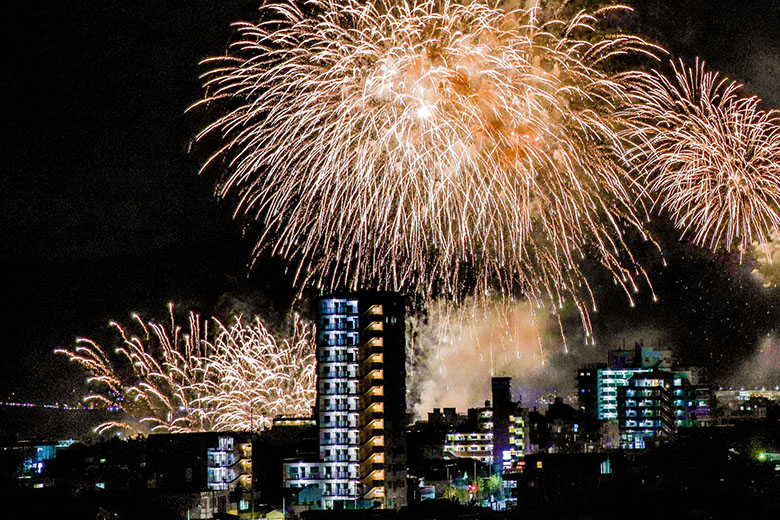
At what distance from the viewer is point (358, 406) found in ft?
159

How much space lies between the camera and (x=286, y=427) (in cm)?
5822

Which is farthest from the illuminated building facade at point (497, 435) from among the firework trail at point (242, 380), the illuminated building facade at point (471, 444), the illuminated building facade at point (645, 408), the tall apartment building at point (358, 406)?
the tall apartment building at point (358, 406)

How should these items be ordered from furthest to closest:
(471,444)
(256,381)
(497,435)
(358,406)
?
(471,444) < (497,435) < (256,381) < (358,406)

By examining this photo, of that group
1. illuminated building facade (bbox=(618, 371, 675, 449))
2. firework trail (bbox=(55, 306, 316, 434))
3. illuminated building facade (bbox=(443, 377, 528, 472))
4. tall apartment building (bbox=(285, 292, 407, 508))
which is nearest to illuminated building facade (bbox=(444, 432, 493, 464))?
illuminated building facade (bbox=(443, 377, 528, 472))

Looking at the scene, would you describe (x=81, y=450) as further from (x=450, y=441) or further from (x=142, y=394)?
(x=450, y=441)

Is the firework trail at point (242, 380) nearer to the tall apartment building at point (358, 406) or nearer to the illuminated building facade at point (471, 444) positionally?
the tall apartment building at point (358, 406)

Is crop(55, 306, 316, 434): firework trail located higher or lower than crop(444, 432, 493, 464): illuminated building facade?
higher

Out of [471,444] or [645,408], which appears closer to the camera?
[645,408]

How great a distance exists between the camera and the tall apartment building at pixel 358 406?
157 ft

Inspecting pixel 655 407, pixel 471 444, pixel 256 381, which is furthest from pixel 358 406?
pixel 655 407

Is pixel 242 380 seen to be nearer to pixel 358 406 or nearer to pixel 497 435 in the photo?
pixel 358 406

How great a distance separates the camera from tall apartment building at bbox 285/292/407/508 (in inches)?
1880

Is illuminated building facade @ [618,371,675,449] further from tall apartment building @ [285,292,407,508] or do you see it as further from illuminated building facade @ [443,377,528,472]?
tall apartment building @ [285,292,407,508]

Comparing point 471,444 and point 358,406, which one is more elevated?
point 358,406
